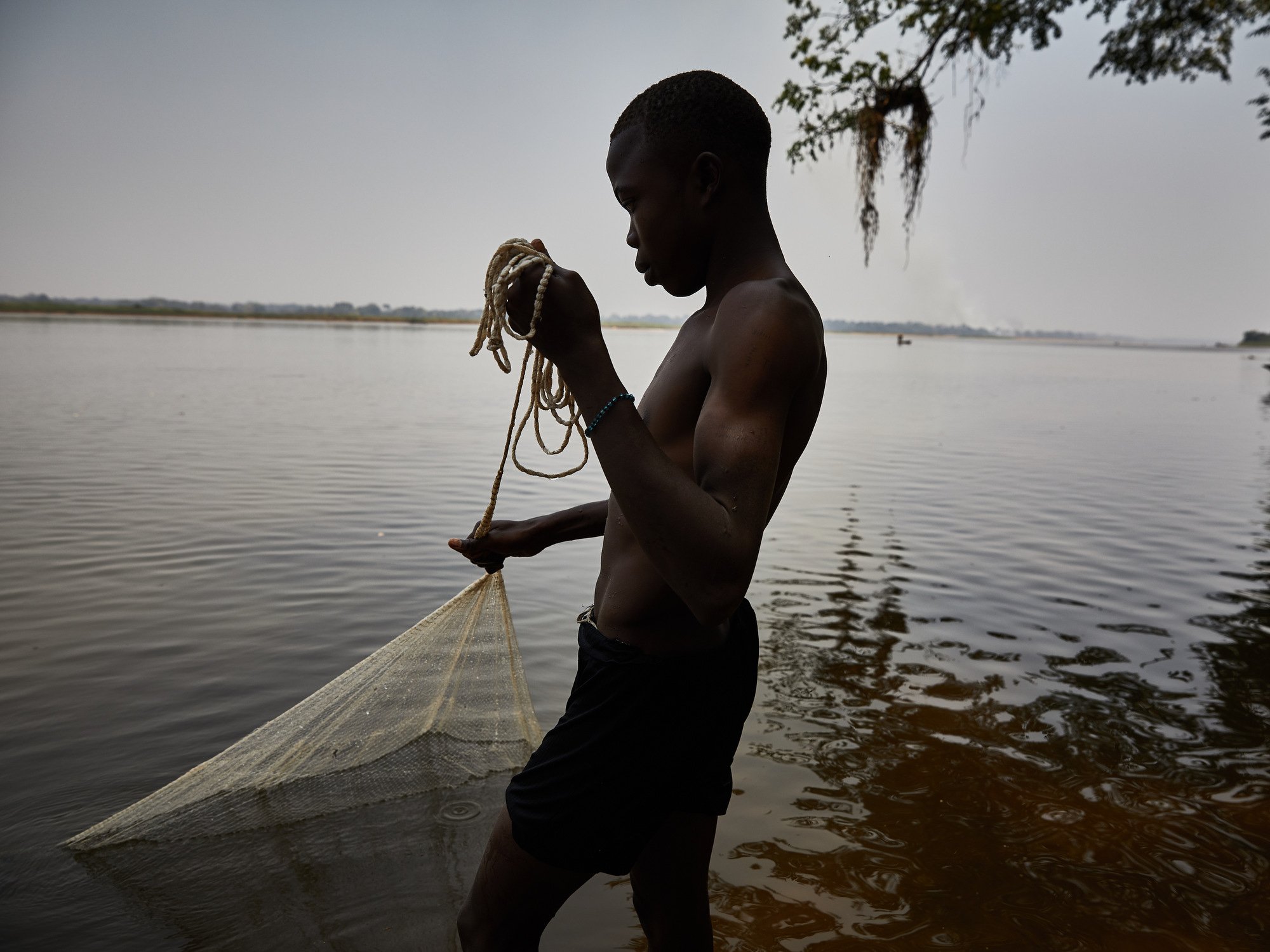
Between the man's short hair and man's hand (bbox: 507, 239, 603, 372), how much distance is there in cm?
37

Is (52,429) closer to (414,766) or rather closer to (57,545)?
(57,545)

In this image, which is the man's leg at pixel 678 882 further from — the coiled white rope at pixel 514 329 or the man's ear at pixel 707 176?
the man's ear at pixel 707 176

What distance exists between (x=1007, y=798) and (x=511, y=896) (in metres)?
2.72

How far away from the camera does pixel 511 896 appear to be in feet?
4.98

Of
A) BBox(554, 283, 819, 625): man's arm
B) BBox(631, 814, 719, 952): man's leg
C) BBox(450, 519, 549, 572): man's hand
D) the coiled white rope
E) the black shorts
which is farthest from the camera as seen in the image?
BBox(450, 519, 549, 572): man's hand

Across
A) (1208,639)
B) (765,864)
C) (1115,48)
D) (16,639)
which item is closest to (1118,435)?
(1115,48)

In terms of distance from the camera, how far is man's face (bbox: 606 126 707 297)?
5.03 ft

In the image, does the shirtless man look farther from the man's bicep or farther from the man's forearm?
the man's forearm

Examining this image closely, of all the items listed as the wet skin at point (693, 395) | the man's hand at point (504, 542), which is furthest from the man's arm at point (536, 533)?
the wet skin at point (693, 395)

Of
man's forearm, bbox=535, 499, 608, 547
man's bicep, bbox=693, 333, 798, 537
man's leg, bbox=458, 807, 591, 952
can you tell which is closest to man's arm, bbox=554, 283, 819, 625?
man's bicep, bbox=693, 333, 798, 537

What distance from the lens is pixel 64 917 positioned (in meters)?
2.50

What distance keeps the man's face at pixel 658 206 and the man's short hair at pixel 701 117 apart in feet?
0.11

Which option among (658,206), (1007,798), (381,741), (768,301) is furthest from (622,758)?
(1007,798)

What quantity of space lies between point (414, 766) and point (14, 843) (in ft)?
4.50
